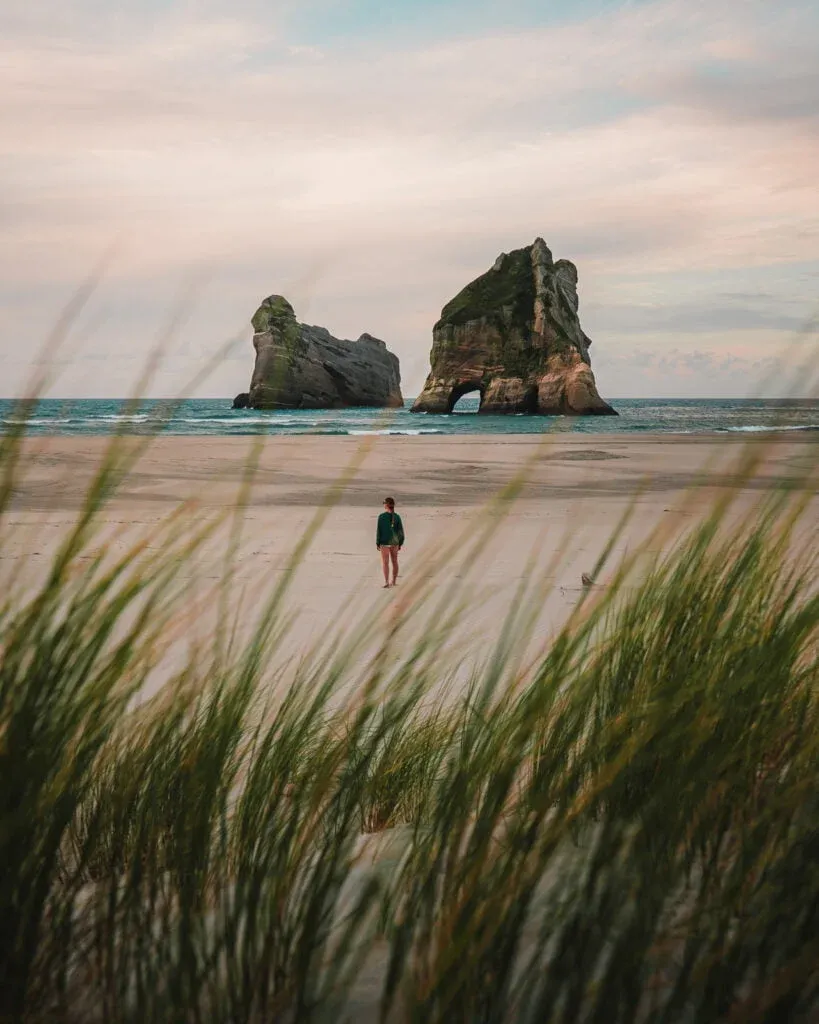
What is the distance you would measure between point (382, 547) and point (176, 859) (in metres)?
6.30

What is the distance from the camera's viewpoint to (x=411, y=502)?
1437 cm

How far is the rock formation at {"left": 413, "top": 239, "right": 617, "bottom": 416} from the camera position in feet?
193

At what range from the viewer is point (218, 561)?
8375mm

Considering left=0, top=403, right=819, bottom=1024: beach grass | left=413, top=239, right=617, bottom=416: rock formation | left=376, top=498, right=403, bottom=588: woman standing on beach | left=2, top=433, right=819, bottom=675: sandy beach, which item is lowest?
left=2, top=433, right=819, bottom=675: sandy beach

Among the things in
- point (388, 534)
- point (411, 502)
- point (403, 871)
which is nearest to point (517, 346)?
point (411, 502)

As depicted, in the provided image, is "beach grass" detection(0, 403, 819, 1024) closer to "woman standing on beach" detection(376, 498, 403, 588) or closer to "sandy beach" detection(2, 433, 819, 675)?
"sandy beach" detection(2, 433, 819, 675)

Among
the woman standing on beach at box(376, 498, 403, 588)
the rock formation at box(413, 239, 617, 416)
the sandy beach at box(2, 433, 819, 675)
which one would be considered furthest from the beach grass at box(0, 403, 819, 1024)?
the rock formation at box(413, 239, 617, 416)

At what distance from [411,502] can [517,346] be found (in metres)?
48.7

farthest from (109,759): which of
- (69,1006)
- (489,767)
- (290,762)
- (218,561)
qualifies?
(218,561)

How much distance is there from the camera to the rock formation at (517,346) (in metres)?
58.7

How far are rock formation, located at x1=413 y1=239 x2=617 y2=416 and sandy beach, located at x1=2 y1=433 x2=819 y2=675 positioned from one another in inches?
1168

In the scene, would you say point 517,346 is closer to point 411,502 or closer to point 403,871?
point 411,502

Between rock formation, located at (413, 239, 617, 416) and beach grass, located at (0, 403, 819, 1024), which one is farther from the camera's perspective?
rock formation, located at (413, 239, 617, 416)

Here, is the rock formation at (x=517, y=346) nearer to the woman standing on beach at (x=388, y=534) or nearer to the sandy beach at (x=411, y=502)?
the sandy beach at (x=411, y=502)
